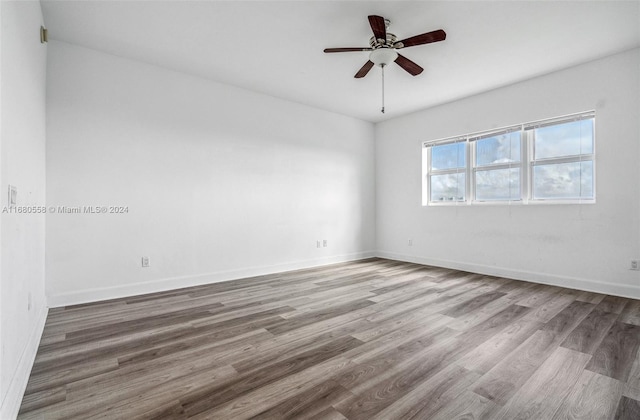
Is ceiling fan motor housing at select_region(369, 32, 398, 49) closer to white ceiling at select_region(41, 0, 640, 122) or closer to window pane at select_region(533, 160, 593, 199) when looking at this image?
white ceiling at select_region(41, 0, 640, 122)

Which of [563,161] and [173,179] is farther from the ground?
[563,161]

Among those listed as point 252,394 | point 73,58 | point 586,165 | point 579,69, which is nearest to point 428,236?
point 586,165

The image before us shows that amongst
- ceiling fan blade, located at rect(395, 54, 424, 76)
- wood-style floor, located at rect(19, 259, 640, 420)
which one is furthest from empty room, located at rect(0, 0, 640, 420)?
ceiling fan blade, located at rect(395, 54, 424, 76)

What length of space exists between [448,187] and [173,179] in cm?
438

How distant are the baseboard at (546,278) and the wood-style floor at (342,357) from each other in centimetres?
26

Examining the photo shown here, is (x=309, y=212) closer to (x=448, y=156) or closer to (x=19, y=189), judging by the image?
(x=448, y=156)

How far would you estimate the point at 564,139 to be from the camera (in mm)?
3836

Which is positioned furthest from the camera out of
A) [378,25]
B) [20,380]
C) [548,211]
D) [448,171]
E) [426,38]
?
[448,171]

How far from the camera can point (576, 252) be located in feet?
12.1

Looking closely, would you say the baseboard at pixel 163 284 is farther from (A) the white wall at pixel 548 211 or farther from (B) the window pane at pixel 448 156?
(B) the window pane at pixel 448 156

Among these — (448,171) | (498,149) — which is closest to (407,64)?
(498,149)

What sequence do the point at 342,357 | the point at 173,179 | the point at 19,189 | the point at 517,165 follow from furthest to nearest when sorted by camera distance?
1. the point at 517,165
2. the point at 173,179
3. the point at 342,357
4. the point at 19,189

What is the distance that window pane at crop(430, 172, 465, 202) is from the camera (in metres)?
4.95

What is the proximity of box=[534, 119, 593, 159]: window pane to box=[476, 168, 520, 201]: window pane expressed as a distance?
0.41 metres
